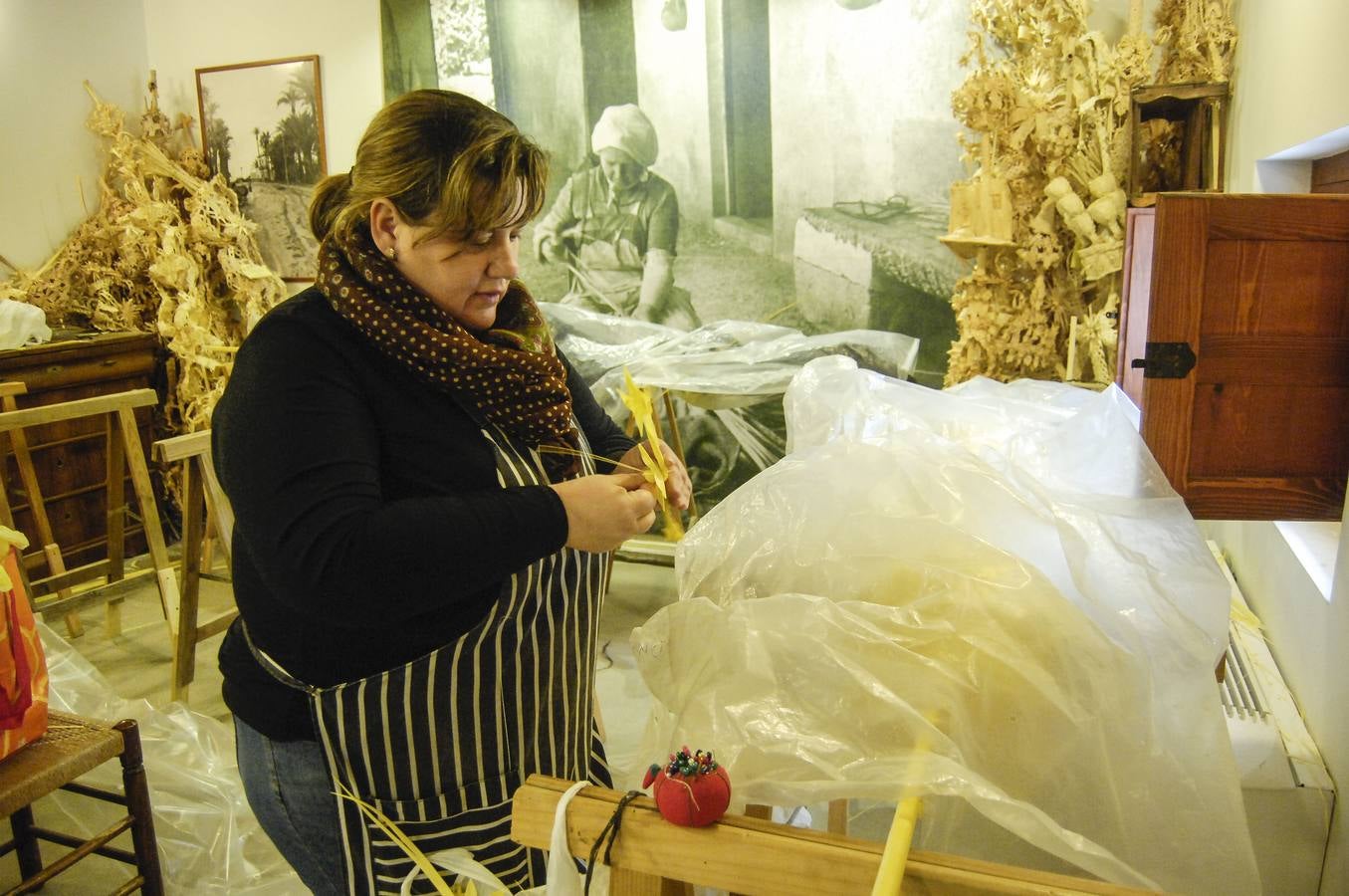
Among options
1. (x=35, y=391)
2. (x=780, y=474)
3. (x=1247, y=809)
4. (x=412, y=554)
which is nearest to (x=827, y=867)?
(x=412, y=554)

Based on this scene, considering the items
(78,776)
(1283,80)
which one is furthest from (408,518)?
(1283,80)

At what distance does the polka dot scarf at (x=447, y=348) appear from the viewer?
3.35ft

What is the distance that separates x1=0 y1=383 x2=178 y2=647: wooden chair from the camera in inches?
116

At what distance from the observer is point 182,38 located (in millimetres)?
4656

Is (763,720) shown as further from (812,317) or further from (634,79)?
(634,79)

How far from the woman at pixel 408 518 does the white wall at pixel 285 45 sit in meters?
3.55

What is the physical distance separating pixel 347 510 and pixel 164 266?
4.14m

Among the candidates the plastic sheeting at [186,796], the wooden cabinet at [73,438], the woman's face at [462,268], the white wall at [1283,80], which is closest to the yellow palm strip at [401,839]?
the woman's face at [462,268]

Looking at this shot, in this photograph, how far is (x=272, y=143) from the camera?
449 centimetres

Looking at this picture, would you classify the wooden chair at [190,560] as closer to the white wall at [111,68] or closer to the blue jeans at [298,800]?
the blue jeans at [298,800]

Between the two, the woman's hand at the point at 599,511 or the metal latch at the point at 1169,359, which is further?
the metal latch at the point at 1169,359

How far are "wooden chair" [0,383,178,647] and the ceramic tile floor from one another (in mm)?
153

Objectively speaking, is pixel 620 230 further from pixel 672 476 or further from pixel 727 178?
pixel 672 476

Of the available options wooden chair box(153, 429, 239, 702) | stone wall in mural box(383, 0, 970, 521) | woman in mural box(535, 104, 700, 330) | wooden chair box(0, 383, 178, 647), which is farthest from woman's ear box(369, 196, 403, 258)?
woman in mural box(535, 104, 700, 330)
